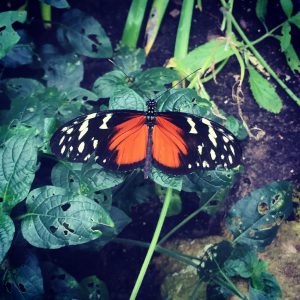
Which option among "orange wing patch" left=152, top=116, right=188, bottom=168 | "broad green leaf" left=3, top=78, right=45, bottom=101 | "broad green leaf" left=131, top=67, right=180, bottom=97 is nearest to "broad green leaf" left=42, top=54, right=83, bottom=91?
"broad green leaf" left=3, top=78, right=45, bottom=101

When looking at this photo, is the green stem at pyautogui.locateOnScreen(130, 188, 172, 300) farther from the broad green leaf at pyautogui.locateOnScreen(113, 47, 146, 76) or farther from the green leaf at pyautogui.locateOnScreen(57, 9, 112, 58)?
the green leaf at pyautogui.locateOnScreen(57, 9, 112, 58)

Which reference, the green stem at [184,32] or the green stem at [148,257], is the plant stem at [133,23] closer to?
the green stem at [184,32]

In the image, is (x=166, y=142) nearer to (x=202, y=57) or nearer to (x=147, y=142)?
(x=147, y=142)

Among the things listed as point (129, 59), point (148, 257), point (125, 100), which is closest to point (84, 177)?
point (125, 100)

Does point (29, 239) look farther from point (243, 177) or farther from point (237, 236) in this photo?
point (243, 177)

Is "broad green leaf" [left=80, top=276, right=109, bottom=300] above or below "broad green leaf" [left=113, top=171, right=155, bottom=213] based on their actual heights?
below

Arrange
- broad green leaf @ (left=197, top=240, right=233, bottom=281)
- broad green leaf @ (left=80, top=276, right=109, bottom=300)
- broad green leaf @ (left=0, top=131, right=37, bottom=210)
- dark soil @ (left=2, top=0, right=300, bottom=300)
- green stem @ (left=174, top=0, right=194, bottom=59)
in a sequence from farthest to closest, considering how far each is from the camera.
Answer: green stem @ (left=174, top=0, right=194, bottom=59), dark soil @ (left=2, top=0, right=300, bottom=300), broad green leaf @ (left=80, top=276, right=109, bottom=300), broad green leaf @ (left=197, top=240, right=233, bottom=281), broad green leaf @ (left=0, top=131, right=37, bottom=210)
